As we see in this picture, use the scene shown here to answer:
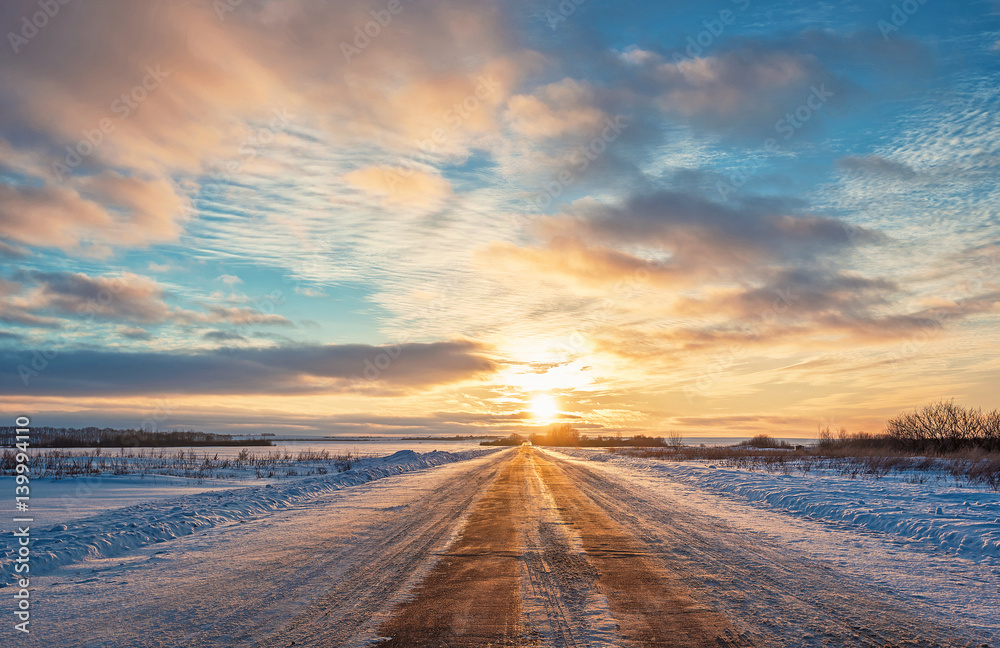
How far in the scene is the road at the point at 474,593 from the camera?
580 cm

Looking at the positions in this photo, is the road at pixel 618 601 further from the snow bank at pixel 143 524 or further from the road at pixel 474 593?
the snow bank at pixel 143 524

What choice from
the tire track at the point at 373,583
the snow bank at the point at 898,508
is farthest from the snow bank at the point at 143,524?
the snow bank at the point at 898,508

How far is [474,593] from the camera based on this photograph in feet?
24.2

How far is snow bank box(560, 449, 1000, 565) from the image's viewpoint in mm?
10961

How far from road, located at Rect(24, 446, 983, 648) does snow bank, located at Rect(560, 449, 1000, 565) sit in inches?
131

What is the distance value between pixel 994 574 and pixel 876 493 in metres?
11.1

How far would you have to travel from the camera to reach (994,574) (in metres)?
8.67

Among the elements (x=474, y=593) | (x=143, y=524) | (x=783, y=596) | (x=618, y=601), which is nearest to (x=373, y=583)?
(x=474, y=593)

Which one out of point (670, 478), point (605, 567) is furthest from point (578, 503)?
point (670, 478)

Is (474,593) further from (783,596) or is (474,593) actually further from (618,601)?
(783,596)

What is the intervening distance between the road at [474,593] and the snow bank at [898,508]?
332 centimetres

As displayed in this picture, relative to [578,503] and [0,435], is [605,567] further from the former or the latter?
[0,435]

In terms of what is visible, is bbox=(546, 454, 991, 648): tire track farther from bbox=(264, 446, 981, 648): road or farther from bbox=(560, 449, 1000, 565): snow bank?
bbox=(560, 449, 1000, 565): snow bank

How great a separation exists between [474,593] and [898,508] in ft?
42.0
